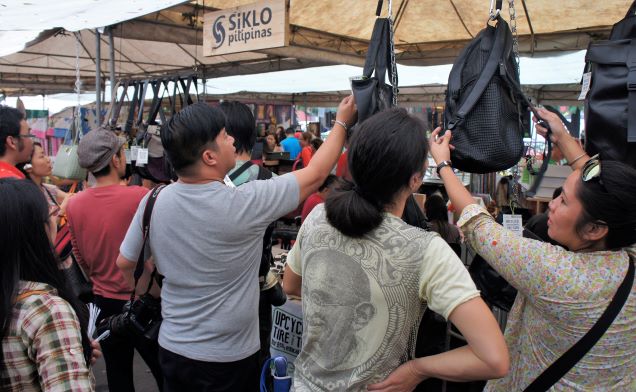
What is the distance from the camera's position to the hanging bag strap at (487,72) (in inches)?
55.9

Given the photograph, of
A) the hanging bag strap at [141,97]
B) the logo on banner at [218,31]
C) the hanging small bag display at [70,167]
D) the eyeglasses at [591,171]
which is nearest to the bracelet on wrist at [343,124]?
the eyeglasses at [591,171]

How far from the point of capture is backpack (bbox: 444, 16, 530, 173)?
4.67ft

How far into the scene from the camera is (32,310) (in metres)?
1.07

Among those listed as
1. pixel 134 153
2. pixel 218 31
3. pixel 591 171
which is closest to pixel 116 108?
pixel 134 153

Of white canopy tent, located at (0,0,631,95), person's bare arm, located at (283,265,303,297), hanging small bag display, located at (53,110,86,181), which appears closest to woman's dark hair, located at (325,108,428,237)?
person's bare arm, located at (283,265,303,297)

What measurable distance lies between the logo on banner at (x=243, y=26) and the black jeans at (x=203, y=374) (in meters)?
2.17

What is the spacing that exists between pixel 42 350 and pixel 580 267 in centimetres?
130

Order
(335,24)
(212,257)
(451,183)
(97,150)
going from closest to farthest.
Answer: (451,183) → (212,257) → (97,150) → (335,24)

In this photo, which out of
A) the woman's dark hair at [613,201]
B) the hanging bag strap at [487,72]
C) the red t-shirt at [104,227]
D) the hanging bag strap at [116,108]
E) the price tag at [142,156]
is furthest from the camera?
the hanging bag strap at [116,108]

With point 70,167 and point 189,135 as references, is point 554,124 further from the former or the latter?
point 70,167

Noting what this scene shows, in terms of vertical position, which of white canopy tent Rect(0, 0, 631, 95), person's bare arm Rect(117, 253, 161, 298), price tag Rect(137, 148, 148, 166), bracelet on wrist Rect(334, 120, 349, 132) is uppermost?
white canopy tent Rect(0, 0, 631, 95)

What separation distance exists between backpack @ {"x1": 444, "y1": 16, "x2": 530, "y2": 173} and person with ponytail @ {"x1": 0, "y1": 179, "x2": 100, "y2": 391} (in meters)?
1.17

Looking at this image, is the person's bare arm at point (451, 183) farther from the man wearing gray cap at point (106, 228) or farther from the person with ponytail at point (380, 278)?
the man wearing gray cap at point (106, 228)

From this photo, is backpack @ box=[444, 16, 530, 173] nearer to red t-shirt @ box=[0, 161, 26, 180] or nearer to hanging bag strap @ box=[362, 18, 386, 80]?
hanging bag strap @ box=[362, 18, 386, 80]
